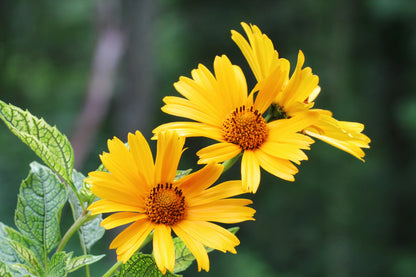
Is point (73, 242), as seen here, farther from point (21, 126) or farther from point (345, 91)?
point (21, 126)

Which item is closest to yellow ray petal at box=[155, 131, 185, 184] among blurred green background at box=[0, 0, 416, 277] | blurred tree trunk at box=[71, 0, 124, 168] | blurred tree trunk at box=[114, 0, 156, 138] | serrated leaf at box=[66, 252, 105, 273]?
serrated leaf at box=[66, 252, 105, 273]

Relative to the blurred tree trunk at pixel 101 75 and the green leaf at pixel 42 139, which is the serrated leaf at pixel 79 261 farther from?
the blurred tree trunk at pixel 101 75

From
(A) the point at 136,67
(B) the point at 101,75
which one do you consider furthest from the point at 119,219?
Answer: (A) the point at 136,67

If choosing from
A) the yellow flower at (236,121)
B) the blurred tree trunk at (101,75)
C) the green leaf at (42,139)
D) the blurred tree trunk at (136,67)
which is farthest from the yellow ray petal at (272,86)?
the blurred tree trunk at (136,67)

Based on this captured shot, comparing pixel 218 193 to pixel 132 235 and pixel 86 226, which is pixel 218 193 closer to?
pixel 132 235

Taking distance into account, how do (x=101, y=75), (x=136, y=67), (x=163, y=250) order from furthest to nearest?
(x=136, y=67) < (x=101, y=75) < (x=163, y=250)

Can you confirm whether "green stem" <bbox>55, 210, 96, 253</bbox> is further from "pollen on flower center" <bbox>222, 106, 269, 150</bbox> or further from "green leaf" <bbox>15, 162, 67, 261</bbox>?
"pollen on flower center" <bbox>222, 106, 269, 150</bbox>
